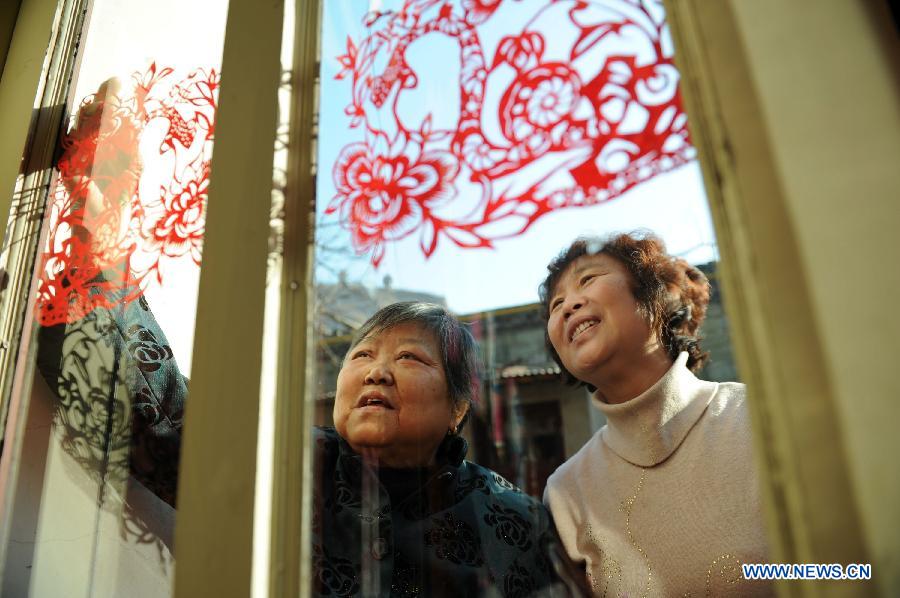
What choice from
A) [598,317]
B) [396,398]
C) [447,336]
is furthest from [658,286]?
[396,398]

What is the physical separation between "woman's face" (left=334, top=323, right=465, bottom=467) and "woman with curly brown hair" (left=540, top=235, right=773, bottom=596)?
0.20 meters

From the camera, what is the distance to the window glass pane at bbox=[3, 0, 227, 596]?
3.75ft

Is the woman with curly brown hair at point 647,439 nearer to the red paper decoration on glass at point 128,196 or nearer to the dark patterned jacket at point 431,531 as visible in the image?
the dark patterned jacket at point 431,531

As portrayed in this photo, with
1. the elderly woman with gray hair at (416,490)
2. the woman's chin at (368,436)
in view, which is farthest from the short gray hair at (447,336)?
the woman's chin at (368,436)

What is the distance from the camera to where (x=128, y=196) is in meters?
1.31

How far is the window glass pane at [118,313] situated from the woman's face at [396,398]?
0.33m

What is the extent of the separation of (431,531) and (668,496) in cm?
35

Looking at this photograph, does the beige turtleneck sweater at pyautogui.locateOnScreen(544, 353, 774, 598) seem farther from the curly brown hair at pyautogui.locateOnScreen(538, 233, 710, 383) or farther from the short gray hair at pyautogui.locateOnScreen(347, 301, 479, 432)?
the short gray hair at pyautogui.locateOnScreen(347, 301, 479, 432)

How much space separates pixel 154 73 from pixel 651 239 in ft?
3.55

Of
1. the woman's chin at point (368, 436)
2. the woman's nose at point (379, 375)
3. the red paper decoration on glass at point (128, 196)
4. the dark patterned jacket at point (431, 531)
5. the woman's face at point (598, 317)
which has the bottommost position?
the dark patterned jacket at point (431, 531)

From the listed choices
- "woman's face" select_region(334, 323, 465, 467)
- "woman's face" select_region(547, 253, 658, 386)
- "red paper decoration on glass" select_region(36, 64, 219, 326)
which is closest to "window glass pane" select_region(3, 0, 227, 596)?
"red paper decoration on glass" select_region(36, 64, 219, 326)

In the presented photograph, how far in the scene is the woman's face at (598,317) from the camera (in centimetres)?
100

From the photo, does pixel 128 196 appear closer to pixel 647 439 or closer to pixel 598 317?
pixel 598 317

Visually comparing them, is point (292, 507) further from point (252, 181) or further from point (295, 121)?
point (295, 121)
